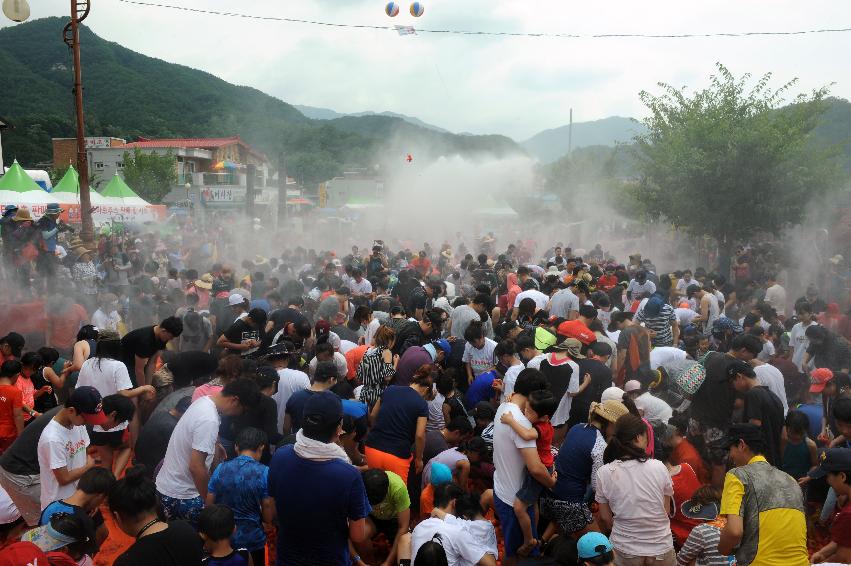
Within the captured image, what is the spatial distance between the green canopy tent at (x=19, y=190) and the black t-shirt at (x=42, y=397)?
14716 mm

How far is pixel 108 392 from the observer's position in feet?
18.3

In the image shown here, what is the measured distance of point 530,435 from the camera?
13.8 feet

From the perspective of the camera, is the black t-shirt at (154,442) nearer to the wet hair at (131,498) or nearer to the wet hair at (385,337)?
the wet hair at (131,498)

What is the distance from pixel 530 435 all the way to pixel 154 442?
285 centimetres

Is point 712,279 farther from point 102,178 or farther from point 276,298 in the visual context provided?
point 102,178

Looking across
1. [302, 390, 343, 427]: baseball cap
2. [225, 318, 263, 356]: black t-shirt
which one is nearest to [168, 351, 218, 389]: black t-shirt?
[225, 318, 263, 356]: black t-shirt

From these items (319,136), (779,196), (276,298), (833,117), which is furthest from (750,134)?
(319,136)

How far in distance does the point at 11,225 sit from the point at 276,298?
5659 mm

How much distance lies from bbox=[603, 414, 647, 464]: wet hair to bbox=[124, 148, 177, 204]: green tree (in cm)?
4877

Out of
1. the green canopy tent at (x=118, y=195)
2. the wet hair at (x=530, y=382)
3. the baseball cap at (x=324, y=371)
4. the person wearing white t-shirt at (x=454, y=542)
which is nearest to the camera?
the person wearing white t-shirt at (x=454, y=542)

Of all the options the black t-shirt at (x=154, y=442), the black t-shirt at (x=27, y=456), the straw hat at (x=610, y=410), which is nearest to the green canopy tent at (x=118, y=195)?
the black t-shirt at (x=27, y=456)

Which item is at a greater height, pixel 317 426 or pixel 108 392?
pixel 317 426

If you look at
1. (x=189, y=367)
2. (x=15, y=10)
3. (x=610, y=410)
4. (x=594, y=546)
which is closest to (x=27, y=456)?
(x=189, y=367)

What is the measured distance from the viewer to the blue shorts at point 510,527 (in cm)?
445
